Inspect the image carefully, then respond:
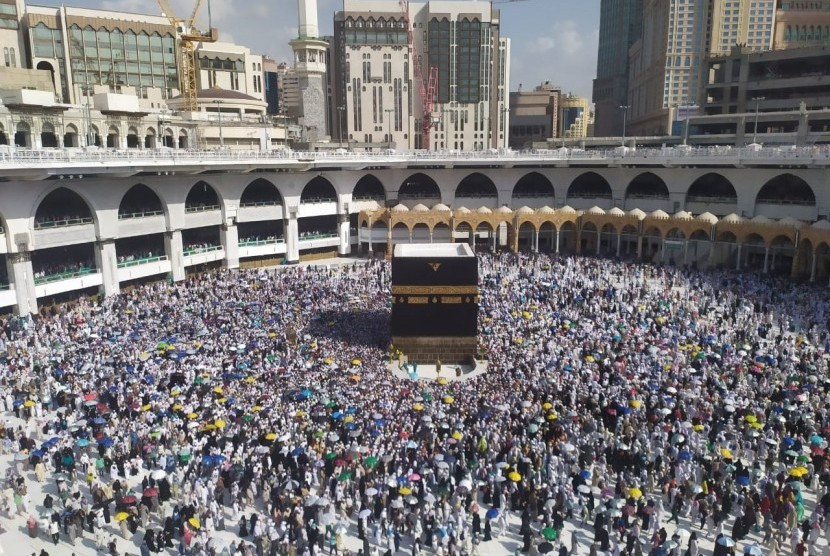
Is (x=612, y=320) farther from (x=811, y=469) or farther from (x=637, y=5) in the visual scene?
(x=637, y=5)

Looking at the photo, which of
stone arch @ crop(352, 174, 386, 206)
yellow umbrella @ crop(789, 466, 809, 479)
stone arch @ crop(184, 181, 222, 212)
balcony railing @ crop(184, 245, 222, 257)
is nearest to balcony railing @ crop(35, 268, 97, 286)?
balcony railing @ crop(184, 245, 222, 257)

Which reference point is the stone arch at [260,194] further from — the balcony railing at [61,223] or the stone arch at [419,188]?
the balcony railing at [61,223]

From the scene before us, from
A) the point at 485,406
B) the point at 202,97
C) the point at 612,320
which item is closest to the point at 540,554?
the point at 485,406

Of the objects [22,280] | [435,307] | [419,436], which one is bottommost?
[419,436]

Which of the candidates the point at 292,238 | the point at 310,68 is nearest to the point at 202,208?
the point at 292,238

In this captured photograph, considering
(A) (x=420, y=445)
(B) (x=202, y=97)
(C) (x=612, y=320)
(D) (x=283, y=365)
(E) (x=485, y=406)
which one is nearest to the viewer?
(A) (x=420, y=445)

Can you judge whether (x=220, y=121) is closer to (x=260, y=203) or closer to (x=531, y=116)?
(x=260, y=203)

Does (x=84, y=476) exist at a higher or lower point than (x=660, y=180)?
lower
